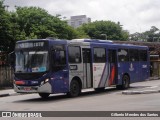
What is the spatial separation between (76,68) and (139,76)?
8.84 m

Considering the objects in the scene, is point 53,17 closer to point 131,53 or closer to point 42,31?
point 42,31

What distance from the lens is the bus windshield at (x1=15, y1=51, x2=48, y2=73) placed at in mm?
19828

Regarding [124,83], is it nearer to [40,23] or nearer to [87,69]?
[87,69]

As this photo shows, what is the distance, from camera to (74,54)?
2173cm

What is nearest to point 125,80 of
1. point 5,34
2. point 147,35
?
point 5,34

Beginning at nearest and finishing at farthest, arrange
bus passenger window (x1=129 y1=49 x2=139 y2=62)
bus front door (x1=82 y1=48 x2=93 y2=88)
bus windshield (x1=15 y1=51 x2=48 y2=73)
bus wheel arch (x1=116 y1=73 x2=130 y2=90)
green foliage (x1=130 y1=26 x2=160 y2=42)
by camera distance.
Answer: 1. bus windshield (x1=15 y1=51 x2=48 y2=73)
2. bus front door (x1=82 y1=48 x2=93 y2=88)
3. bus wheel arch (x1=116 y1=73 x2=130 y2=90)
4. bus passenger window (x1=129 y1=49 x2=139 y2=62)
5. green foliage (x1=130 y1=26 x2=160 y2=42)

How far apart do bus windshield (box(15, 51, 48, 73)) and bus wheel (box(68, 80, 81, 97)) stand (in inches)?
88.0

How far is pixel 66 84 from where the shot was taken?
20.9 meters

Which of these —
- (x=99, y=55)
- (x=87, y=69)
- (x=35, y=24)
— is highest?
(x=35, y=24)

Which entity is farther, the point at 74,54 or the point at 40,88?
the point at 74,54

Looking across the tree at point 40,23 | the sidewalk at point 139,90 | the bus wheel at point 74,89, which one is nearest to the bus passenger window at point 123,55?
the sidewalk at point 139,90

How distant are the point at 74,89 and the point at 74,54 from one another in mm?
1764

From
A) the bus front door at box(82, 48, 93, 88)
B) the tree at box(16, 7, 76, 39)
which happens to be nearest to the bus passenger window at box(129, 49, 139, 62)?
the bus front door at box(82, 48, 93, 88)

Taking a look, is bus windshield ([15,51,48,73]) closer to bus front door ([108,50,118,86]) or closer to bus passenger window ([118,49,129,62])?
bus front door ([108,50,118,86])
